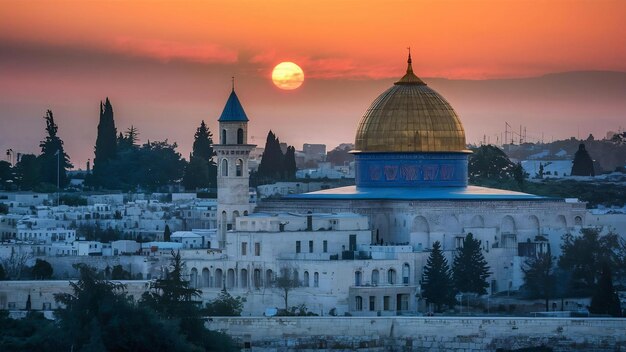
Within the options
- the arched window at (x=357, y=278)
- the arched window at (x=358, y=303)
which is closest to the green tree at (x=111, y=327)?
the arched window at (x=358, y=303)

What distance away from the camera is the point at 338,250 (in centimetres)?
6575

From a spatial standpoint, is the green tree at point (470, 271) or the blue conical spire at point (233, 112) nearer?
the green tree at point (470, 271)

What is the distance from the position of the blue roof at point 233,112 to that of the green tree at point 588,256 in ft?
31.2

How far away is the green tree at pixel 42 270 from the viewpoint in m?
69.2

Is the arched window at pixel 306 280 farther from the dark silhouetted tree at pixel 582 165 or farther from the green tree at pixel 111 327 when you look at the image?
the dark silhouetted tree at pixel 582 165

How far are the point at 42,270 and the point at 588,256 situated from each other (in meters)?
15.1

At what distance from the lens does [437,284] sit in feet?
211

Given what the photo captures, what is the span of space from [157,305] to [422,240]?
39.8 ft

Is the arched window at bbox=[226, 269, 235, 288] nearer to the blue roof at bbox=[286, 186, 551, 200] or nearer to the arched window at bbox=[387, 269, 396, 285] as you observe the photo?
the arched window at bbox=[387, 269, 396, 285]

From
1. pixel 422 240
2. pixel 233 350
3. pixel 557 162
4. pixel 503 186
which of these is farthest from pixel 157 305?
pixel 557 162

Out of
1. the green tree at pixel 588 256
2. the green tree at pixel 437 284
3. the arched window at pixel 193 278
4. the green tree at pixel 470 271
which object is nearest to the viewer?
the green tree at pixel 437 284

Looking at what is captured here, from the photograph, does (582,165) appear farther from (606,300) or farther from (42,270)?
(606,300)

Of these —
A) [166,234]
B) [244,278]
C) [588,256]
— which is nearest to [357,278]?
[244,278]

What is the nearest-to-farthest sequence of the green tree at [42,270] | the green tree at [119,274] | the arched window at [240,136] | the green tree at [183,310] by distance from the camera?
the green tree at [183,310] → the green tree at [119,274] → the arched window at [240,136] → the green tree at [42,270]
